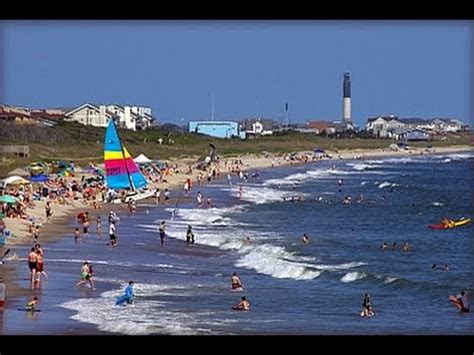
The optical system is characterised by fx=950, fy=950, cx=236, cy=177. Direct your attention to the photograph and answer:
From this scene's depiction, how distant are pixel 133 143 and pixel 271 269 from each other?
31.5 meters

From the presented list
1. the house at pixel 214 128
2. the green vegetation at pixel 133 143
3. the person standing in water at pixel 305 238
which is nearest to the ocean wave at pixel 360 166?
the green vegetation at pixel 133 143

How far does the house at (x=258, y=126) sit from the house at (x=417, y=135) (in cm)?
1210

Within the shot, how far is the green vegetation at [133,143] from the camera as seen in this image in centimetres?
3428

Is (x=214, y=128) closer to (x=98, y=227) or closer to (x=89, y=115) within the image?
(x=89, y=115)

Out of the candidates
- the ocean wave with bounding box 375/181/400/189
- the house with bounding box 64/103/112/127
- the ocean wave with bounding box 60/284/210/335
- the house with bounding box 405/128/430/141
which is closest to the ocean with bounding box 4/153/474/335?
the ocean wave with bounding box 60/284/210/335

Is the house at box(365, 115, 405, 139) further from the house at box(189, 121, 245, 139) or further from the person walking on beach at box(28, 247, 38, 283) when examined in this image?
the person walking on beach at box(28, 247, 38, 283)

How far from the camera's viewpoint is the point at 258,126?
71812mm

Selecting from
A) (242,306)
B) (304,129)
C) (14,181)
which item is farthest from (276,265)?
(304,129)

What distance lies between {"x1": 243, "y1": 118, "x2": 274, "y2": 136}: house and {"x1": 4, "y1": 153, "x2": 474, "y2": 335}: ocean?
39.7 metres

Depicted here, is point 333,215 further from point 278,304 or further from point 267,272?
point 278,304

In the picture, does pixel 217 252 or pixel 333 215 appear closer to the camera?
pixel 217 252

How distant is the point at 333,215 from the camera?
24.7 metres

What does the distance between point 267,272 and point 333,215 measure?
1175 centimetres
